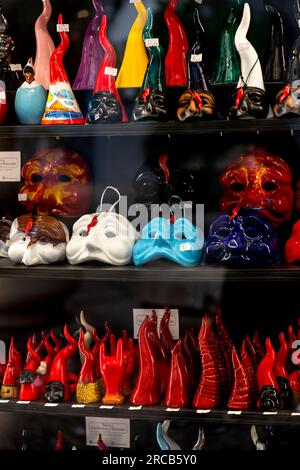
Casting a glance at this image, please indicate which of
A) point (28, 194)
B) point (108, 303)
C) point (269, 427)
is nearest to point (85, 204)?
point (28, 194)

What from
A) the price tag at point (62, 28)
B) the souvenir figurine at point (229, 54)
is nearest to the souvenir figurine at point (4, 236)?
the price tag at point (62, 28)

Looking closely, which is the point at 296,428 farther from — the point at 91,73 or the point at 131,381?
the point at 91,73

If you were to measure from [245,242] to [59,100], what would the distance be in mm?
932

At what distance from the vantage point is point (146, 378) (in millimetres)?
3104

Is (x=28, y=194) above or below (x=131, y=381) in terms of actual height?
above

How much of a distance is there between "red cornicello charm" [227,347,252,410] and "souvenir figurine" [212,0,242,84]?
106cm

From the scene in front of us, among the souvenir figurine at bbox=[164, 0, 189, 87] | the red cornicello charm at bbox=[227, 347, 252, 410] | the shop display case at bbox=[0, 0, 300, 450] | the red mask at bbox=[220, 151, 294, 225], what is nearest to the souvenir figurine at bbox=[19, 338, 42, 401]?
the shop display case at bbox=[0, 0, 300, 450]

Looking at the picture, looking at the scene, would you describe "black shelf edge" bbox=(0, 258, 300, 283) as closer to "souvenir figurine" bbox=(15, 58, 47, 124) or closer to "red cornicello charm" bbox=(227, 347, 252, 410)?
"red cornicello charm" bbox=(227, 347, 252, 410)

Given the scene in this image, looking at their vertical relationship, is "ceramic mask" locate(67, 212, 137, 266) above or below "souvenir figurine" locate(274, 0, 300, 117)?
below

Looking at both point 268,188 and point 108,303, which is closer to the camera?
point 268,188

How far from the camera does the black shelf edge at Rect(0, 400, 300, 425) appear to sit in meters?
2.98

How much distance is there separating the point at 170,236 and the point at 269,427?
0.84 m

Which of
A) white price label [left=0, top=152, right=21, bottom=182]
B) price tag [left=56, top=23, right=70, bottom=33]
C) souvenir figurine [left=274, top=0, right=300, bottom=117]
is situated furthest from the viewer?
white price label [left=0, top=152, right=21, bottom=182]

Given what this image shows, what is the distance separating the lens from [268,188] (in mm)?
3123
